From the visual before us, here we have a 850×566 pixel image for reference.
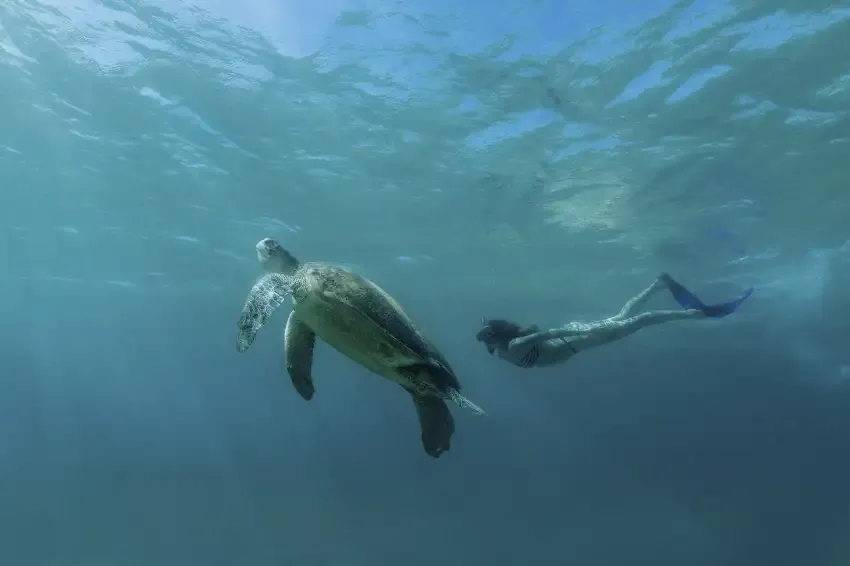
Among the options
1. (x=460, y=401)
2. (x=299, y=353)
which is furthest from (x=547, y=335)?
(x=460, y=401)

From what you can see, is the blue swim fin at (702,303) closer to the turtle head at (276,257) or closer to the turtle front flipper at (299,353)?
the turtle front flipper at (299,353)

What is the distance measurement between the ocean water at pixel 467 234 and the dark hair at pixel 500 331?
23.7 feet

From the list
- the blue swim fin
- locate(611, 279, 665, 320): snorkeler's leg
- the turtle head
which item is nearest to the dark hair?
locate(611, 279, 665, 320): snorkeler's leg

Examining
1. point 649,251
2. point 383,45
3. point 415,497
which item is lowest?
point 415,497

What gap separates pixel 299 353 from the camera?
4.77m

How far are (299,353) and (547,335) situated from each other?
5279mm

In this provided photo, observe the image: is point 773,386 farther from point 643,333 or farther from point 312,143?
point 312,143

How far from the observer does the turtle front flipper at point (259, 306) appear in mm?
3932

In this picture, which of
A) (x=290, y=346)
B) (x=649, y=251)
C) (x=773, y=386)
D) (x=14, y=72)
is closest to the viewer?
(x=290, y=346)

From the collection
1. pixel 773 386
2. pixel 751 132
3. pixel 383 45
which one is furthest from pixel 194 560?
pixel 773 386

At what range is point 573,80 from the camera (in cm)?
1335

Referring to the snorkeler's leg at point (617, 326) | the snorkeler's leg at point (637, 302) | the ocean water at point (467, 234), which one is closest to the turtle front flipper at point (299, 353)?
the snorkeler's leg at point (617, 326)

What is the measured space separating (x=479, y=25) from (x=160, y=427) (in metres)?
116

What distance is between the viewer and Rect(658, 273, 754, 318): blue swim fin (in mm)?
9945
